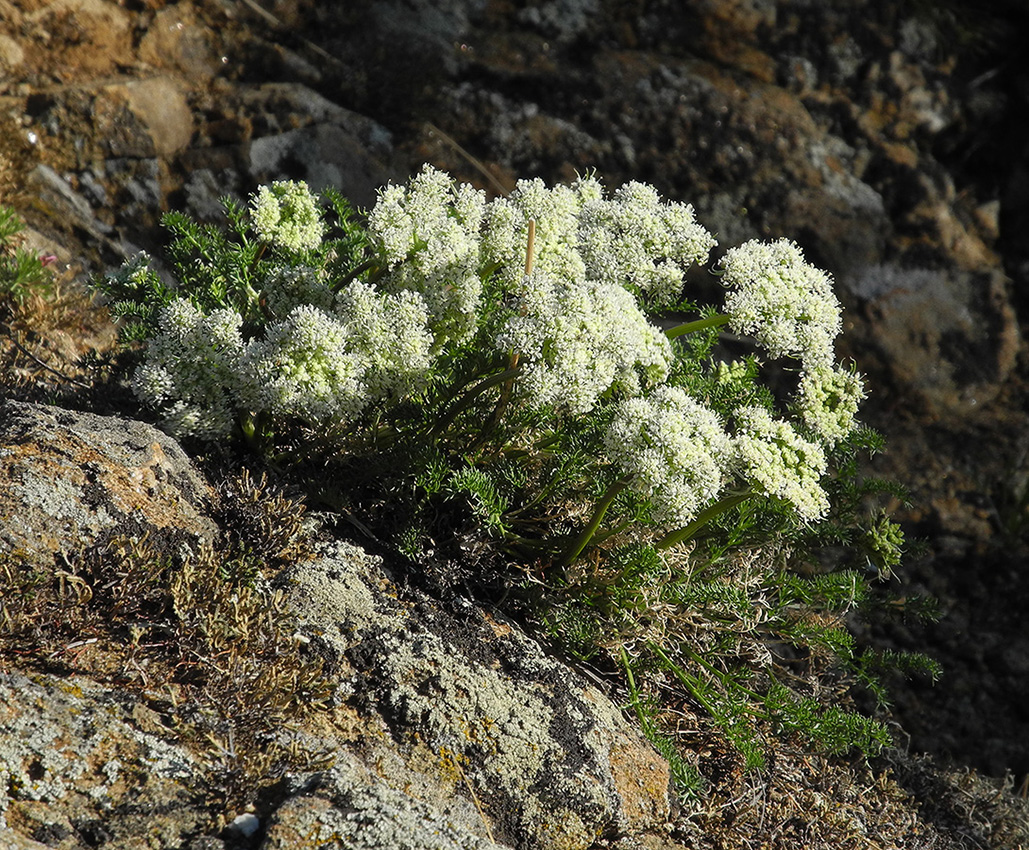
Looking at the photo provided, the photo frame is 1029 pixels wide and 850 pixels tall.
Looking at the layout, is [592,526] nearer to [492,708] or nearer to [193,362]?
[492,708]

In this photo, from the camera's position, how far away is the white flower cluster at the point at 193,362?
3186 mm

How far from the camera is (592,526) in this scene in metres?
3.30

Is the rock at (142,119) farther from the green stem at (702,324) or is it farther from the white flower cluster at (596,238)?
the green stem at (702,324)

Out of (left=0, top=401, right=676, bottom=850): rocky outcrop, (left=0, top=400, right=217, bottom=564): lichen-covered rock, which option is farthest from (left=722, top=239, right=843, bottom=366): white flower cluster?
(left=0, top=400, right=217, bottom=564): lichen-covered rock

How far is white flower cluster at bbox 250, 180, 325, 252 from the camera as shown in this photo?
3422 millimetres

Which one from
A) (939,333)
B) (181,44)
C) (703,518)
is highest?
(939,333)

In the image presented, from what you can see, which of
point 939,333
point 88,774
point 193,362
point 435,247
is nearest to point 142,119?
point 193,362

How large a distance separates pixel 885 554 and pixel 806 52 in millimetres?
5195

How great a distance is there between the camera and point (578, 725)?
3227 millimetres

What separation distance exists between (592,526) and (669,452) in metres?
Answer: 0.59

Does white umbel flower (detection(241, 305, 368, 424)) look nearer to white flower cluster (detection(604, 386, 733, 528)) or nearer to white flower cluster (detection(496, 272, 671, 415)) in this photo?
white flower cluster (detection(496, 272, 671, 415))

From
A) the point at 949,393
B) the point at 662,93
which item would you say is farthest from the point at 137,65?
the point at 949,393

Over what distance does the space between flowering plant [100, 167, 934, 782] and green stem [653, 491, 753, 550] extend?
10mm

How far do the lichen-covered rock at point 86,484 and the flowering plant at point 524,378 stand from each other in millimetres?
192
